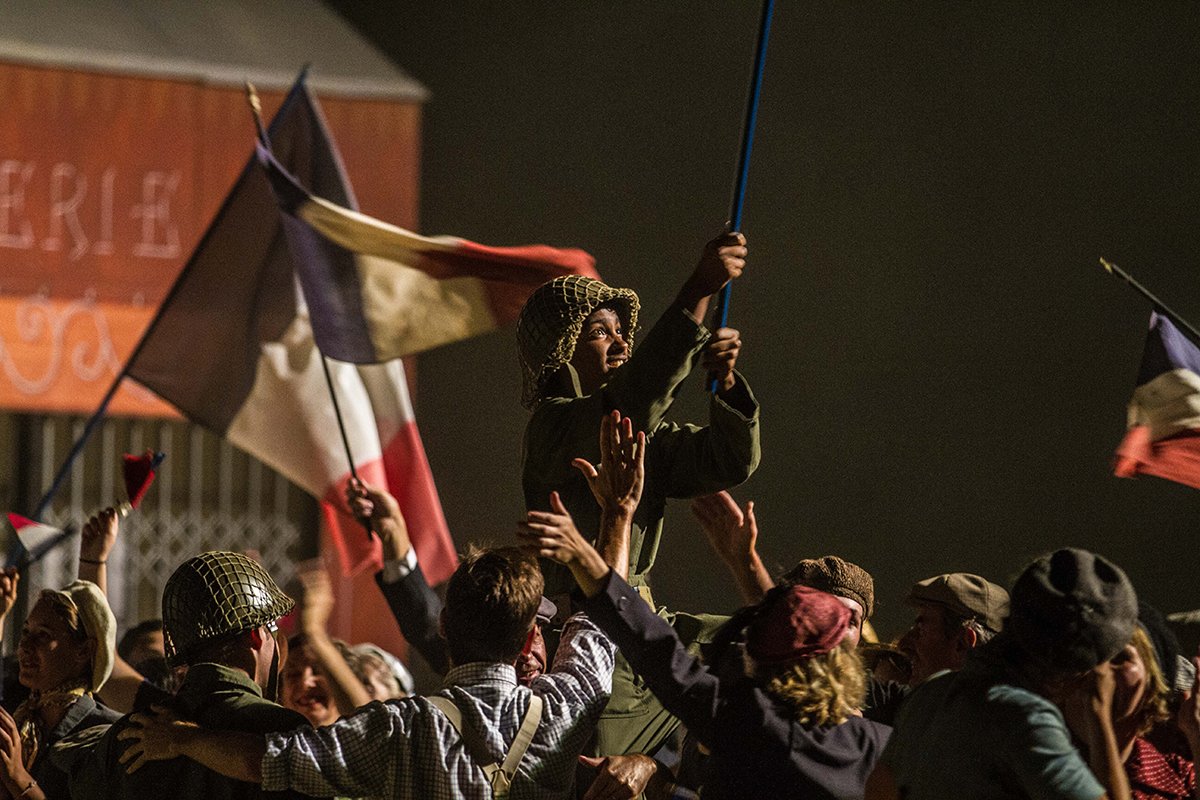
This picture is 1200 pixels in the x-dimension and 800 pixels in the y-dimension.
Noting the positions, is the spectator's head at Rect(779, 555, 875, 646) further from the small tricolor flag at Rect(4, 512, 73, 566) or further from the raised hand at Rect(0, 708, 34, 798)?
the small tricolor flag at Rect(4, 512, 73, 566)

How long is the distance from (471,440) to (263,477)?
4.18 ft

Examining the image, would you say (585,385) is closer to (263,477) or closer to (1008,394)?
(1008,394)

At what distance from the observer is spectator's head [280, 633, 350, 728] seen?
4730 mm

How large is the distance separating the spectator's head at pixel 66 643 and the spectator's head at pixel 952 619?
5.85ft

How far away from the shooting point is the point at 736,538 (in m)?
4.20

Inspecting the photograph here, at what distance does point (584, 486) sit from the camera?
149 inches

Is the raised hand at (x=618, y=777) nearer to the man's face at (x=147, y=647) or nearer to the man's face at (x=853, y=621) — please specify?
the man's face at (x=853, y=621)

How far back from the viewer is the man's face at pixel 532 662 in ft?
11.4

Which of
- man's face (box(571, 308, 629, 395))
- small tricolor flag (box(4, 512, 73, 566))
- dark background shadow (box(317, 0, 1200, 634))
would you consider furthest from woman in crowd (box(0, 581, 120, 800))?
dark background shadow (box(317, 0, 1200, 634))

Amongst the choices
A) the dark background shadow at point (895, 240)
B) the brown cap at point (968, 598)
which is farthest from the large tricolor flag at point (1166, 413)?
the dark background shadow at point (895, 240)

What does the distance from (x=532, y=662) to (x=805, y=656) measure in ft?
2.26

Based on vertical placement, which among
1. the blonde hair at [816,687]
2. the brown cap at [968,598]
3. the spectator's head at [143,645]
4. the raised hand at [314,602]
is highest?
the blonde hair at [816,687]

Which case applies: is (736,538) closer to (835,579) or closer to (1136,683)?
(835,579)

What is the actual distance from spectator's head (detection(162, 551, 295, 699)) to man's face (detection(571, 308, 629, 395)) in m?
0.91
